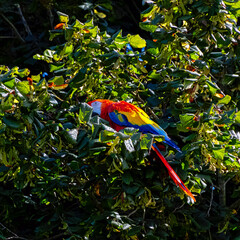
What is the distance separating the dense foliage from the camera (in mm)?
1865

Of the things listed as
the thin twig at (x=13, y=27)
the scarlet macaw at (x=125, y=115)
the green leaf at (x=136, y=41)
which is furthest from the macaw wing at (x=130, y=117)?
the thin twig at (x=13, y=27)

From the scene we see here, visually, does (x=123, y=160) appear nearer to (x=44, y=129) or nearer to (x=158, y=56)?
(x=44, y=129)

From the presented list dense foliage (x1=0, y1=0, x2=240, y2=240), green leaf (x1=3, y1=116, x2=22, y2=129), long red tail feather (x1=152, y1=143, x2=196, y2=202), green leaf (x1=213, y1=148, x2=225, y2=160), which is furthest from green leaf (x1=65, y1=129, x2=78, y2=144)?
green leaf (x1=213, y1=148, x2=225, y2=160)

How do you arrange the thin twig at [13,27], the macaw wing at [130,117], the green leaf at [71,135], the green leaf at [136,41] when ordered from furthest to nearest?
1. the thin twig at [13,27]
2. the macaw wing at [130,117]
3. the green leaf at [136,41]
4. the green leaf at [71,135]

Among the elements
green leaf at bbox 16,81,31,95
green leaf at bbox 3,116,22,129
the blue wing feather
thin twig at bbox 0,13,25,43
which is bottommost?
thin twig at bbox 0,13,25,43

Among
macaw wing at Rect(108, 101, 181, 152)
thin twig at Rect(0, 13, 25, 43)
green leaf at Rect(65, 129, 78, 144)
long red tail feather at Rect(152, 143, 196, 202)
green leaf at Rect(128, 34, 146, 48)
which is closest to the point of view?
green leaf at Rect(65, 129, 78, 144)

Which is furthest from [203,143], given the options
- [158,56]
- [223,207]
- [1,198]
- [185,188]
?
[1,198]

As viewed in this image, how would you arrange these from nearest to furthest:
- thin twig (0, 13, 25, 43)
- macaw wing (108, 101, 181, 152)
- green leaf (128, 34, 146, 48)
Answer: green leaf (128, 34, 146, 48) < macaw wing (108, 101, 181, 152) < thin twig (0, 13, 25, 43)

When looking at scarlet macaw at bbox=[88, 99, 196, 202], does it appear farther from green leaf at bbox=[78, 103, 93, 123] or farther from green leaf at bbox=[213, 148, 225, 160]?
green leaf at bbox=[78, 103, 93, 123]

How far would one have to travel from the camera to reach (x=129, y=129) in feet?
5.73

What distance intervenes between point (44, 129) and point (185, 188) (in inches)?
27.6

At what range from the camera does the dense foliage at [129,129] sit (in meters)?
1.87

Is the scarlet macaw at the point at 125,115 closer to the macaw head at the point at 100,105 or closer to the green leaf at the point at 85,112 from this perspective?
the macaw head at the point at 100,105

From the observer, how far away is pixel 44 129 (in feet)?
6.20
